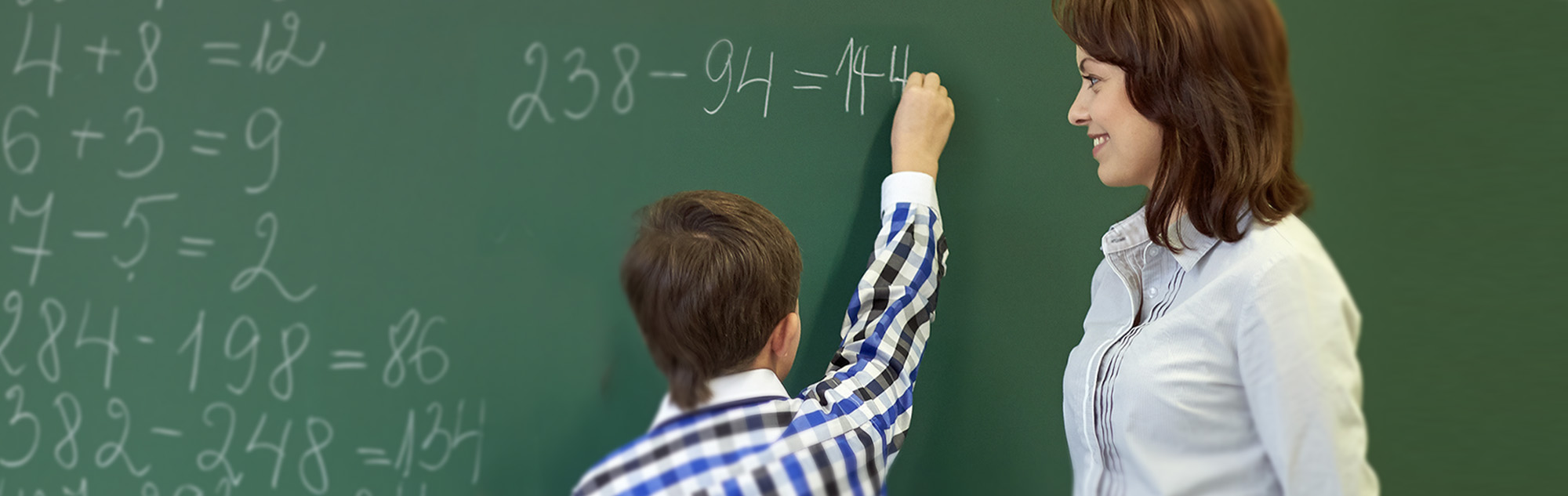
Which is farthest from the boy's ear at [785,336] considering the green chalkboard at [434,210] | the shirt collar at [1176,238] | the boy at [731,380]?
the shirt collar at [1176,238]

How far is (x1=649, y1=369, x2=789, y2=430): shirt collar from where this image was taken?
86 cm

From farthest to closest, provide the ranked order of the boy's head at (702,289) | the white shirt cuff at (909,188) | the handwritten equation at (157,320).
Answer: the white shirt cuff at (909,188), the boy's head at (702,289), the handwritten equation at (157,320)

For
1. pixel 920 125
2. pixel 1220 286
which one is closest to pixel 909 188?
pixel 920 125

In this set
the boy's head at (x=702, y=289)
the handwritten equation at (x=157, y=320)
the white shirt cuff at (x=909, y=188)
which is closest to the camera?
the handwritten equation at (x=157, y=320)

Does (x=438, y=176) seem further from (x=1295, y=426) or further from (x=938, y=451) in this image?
(x=1295, y=426)

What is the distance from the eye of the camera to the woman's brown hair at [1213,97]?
2.69 ft

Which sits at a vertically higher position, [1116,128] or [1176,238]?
[1116,128]

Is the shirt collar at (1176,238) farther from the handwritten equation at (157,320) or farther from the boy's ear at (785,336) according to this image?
the handwritten equation at (157,320)

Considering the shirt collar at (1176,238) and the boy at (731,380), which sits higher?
the shirt collar at (1176,238)

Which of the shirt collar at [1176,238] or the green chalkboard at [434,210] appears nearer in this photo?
the green chalkboard at [434,210]

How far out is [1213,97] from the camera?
823 millimetres

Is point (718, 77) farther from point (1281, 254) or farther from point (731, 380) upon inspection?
point (1281, 254)

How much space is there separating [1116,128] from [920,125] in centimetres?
23

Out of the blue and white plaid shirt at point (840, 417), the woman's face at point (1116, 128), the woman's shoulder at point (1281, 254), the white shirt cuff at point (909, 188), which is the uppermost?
the woman's face at point (1116, 128)
